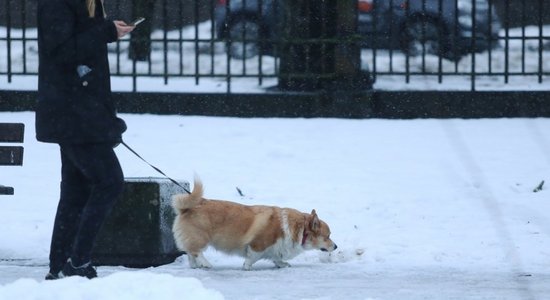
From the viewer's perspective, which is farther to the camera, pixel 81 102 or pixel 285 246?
pixel 285 246

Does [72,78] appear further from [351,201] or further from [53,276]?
[351,201]

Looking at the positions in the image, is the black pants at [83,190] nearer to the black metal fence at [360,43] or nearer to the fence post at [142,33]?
the black metal fence at [360,43]

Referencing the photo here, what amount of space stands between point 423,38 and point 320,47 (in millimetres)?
1052

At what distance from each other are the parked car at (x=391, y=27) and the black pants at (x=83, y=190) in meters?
6.30

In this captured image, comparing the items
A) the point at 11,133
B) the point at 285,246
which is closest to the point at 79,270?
the point at 285,246

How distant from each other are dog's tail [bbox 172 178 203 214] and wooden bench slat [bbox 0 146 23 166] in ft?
3.92

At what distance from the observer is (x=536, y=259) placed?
8.63 metres

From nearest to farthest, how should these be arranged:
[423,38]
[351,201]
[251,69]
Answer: [351,201], [423,38], [251,69]

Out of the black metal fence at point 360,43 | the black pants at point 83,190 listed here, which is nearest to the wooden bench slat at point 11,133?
the black pants at point 83,190

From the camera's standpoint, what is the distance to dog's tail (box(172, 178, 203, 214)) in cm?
827

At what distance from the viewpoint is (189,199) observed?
8.30m

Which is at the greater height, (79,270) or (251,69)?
(251,69)

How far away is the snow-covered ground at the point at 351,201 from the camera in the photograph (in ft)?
24.1

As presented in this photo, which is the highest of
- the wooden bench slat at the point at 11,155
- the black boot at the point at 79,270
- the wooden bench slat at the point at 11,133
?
the wooden bench slat at the point at 11,133
